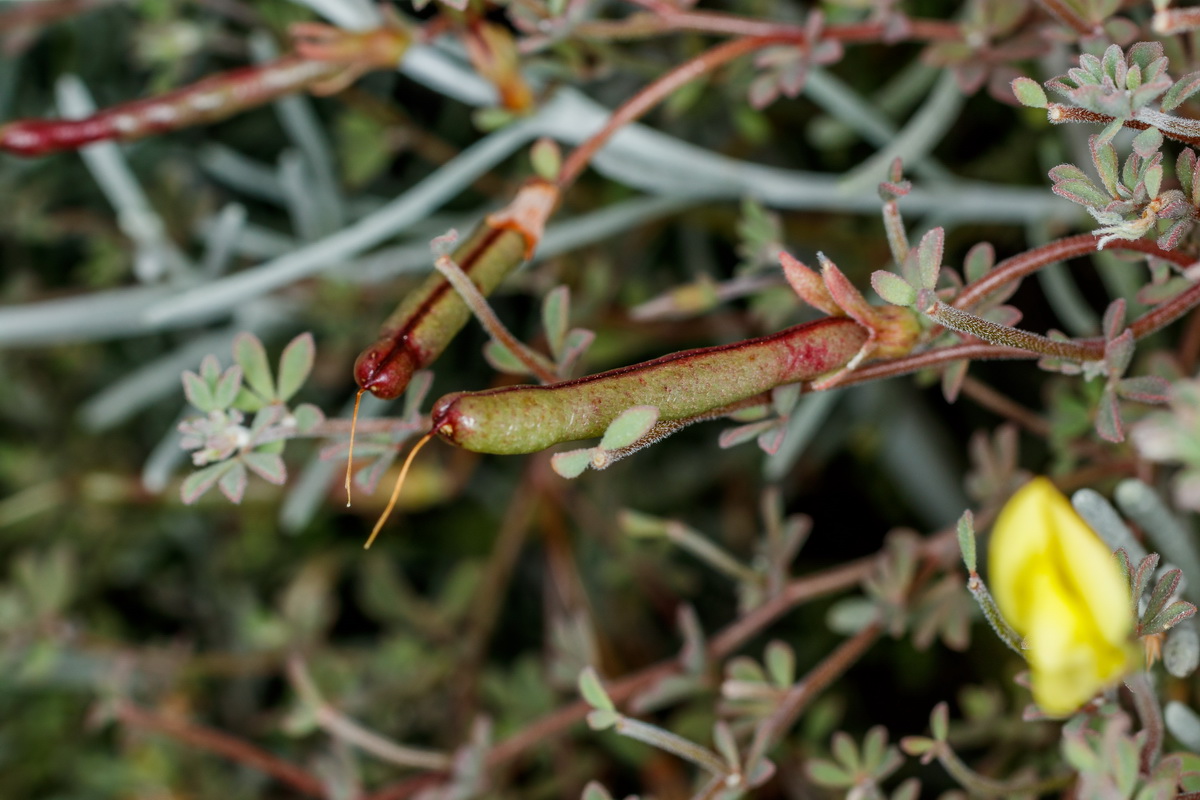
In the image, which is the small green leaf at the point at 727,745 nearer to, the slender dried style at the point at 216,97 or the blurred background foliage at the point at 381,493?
the blurred background foliage at the point at 381,493

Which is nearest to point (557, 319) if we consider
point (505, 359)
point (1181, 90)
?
point (505, 359)

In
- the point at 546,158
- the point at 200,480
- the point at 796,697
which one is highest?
the point at 546,158

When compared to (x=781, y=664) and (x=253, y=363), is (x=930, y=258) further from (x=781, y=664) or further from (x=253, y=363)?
(x=253, y=363)

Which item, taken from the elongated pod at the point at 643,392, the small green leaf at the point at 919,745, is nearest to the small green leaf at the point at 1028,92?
the elongated pod at the point at 643,392

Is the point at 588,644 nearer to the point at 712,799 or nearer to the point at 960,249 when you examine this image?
the point at 712,799

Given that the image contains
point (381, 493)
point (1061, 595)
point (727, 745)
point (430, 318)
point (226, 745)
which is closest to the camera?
point (1061, 595)
